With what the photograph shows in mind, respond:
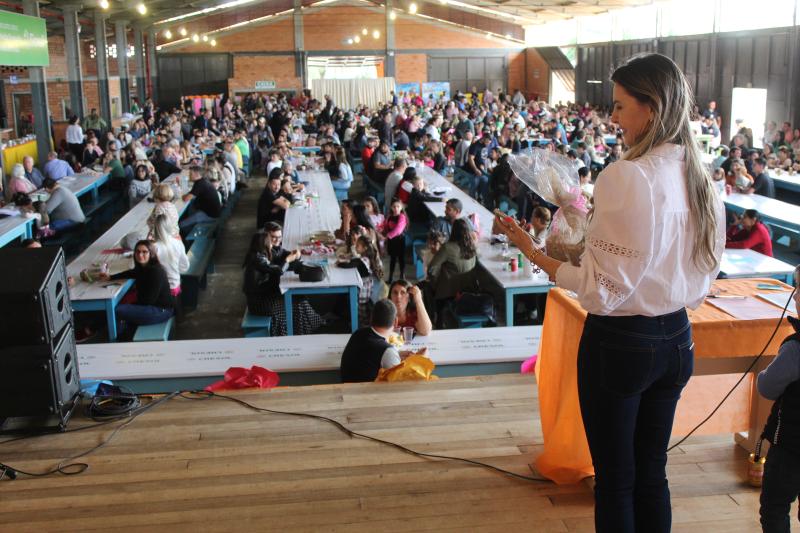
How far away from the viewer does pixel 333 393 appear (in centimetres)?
354

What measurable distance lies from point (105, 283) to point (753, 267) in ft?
16.2

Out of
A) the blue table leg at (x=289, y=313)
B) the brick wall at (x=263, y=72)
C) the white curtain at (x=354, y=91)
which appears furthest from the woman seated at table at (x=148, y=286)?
the brick wall at (x=263, y=72)

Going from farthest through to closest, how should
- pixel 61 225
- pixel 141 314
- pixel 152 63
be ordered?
pixel 152 63 < pixel 61 225 < pixel 141 314

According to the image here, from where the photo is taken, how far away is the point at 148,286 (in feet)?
19.8

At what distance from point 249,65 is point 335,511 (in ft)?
99.0

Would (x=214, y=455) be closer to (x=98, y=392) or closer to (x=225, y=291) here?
(x=98, y=392)

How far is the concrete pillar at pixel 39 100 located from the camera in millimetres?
14094

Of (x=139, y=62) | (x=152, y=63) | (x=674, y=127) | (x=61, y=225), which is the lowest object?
(x=61, y=225)

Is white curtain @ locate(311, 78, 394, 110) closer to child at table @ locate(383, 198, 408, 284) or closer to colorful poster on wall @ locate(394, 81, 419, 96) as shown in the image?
colorful poster on wall @ locate(394, 81, 419, 96)

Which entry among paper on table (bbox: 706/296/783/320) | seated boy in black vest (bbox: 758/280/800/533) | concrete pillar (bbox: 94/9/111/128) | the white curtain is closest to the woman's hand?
seated boy in black vest (bbox: 758/280/800/533)

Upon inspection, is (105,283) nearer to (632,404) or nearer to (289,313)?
(289,313)

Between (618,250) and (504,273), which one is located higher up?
(618,250)

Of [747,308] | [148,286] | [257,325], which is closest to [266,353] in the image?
[257,325]

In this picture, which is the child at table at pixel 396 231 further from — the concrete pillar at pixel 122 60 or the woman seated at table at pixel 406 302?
the concrete pillar at pixel 122 60
